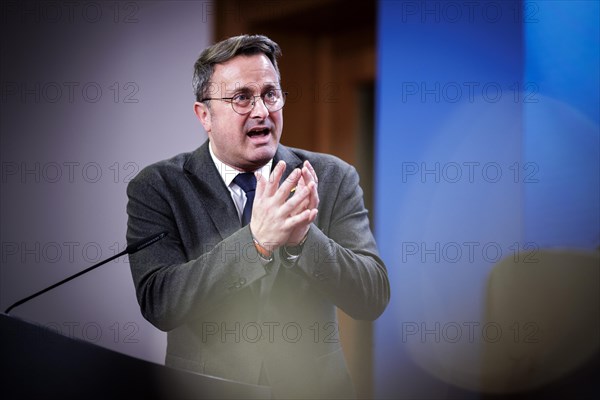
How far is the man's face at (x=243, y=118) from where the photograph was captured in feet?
4.73

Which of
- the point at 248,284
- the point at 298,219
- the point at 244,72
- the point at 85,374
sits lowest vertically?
the point at 85,374

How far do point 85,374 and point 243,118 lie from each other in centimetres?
59

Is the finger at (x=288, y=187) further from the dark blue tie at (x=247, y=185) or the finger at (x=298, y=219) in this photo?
the dark blue tie at (x=247, y=185)

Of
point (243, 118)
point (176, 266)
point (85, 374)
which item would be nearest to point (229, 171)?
point (243, 118)

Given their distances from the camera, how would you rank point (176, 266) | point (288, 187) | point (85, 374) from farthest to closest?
1. point (176, 266)
2. point (288, 187)
3. point (85, 374)

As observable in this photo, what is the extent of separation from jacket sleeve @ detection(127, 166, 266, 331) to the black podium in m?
0.26

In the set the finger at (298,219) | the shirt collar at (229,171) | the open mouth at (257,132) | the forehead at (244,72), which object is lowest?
the finger at (298,219)

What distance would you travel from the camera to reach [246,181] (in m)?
1.48

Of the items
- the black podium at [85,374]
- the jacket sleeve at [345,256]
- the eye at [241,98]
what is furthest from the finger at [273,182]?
the black podium at [85,374]

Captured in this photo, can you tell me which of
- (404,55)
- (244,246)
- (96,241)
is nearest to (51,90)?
(96,241)

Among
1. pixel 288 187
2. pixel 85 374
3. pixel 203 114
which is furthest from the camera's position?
pixel 203 114

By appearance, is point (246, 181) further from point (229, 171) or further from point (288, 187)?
point (288, 187)

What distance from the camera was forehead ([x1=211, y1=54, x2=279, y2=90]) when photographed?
143cm

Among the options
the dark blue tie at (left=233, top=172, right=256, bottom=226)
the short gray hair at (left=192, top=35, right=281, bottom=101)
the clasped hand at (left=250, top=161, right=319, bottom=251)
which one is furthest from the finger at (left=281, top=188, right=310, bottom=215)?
the short gray hair at (left=192, top=35, right=281, bottom=101)
